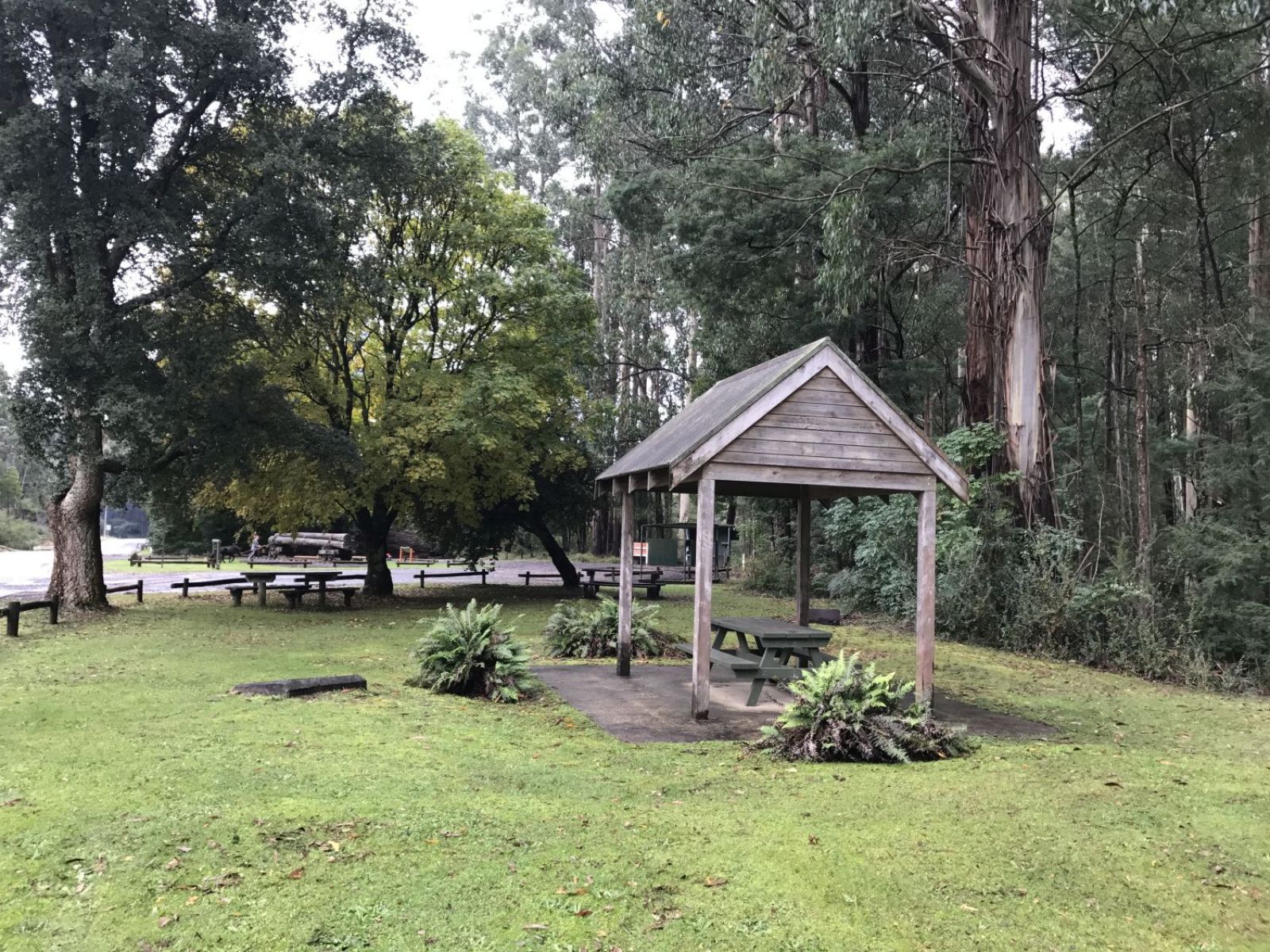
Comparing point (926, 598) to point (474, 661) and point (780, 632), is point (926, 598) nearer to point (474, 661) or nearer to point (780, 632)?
point (780, 632)

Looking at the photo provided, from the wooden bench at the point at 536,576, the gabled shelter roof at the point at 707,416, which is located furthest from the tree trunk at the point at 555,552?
the gabled shelter roof at the point at 707,416

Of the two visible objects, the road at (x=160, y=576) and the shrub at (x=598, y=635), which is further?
the road at (x=160, y=576)

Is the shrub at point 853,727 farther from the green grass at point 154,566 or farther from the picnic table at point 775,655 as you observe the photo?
the green grass at point 154,566

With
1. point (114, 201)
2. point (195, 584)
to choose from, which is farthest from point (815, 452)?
point (195, 584)

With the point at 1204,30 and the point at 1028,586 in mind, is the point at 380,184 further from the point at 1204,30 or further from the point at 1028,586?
the point at 1204,30

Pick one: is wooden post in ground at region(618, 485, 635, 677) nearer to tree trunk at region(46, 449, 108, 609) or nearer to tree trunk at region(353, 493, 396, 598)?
tree trunk at region(46, 449, 108, 609)

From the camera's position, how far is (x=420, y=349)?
70.8 feet

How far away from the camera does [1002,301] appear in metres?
16.2

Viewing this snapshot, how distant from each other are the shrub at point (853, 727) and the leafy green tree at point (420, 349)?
40.2 feet

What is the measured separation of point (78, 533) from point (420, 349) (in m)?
8.17

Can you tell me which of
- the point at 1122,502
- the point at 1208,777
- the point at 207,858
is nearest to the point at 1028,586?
the point at 1208,777

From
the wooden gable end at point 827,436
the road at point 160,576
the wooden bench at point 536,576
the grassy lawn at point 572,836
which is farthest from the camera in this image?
the wooden bench at point 536,576

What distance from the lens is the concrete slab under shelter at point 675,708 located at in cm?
829

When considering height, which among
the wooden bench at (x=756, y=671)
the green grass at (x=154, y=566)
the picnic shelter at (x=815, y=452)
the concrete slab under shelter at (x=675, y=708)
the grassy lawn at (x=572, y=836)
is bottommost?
the green grass at (x=154, y=566)
